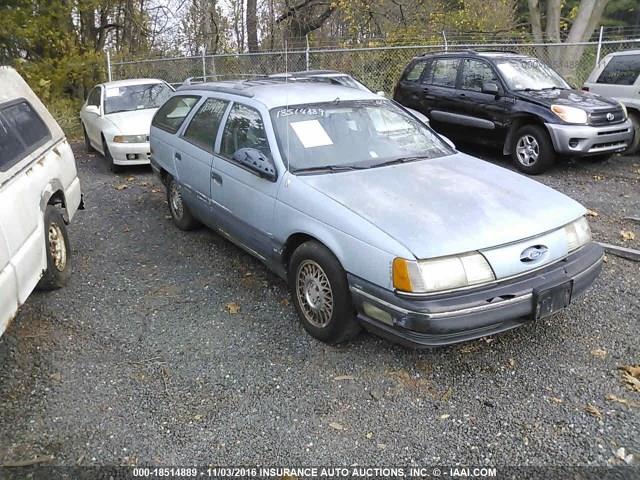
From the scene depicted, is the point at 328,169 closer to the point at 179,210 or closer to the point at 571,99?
the point at 179,210

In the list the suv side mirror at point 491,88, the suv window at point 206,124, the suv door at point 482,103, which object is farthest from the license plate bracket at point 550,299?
the suv side mirror at point 491,88

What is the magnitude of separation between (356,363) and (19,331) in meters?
2.50

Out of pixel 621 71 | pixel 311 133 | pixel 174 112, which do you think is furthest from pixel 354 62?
pixel 311 133

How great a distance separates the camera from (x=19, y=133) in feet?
14.7

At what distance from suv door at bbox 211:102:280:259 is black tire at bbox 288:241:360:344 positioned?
17.2 inches

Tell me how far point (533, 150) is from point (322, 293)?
573 centimetres

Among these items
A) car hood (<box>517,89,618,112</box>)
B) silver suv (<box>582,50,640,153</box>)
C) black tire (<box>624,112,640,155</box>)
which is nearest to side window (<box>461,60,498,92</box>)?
car hood (<box>517,89,618,112</box>)

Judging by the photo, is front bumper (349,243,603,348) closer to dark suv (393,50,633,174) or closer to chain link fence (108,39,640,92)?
dark suv (393,50,633,174)

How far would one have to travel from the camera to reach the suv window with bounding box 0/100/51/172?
13.2 feet

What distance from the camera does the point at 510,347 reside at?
3.73 metres

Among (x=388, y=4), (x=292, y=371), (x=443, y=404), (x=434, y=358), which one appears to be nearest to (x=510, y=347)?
(x=434, y=358)

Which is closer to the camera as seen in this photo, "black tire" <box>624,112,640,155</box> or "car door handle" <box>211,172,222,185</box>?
"car door handle" <box>211,172,222,185</box>

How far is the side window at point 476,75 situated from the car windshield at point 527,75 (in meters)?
0.17

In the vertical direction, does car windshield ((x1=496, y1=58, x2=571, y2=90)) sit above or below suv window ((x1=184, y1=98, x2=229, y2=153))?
above
